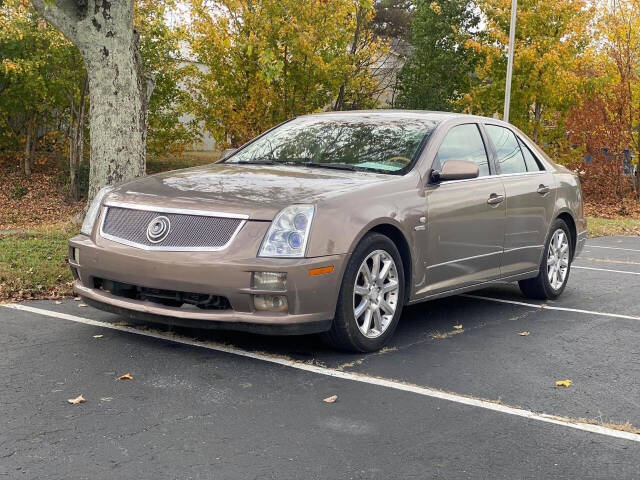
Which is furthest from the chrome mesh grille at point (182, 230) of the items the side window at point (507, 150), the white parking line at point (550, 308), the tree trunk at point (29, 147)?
the tree trunk at point (29, 147)

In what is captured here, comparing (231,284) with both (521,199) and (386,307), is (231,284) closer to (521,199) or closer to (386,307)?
(386,307)

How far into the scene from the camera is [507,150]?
25.0ft

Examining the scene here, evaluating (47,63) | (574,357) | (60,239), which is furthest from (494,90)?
(574,357)

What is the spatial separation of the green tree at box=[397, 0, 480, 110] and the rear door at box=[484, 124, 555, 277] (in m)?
26.9

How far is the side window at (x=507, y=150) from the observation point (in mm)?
7438

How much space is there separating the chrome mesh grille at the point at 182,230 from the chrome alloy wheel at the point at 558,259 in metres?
3.88

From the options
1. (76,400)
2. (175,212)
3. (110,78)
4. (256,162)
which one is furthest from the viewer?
(110,78)

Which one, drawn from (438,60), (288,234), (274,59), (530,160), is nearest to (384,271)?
(288,234)

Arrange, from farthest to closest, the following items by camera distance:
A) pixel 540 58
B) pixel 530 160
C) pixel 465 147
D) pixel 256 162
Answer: pixel 540 58
pixel 530 160
pixel 465 147
pixel 256 162

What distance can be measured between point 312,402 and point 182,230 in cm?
144

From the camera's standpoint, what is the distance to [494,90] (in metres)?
27.9

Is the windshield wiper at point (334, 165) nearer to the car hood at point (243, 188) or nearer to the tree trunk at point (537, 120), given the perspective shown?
the car hood at point (243, 188)

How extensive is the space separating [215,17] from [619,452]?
20080 mm

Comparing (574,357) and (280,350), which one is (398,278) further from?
(574,357)
